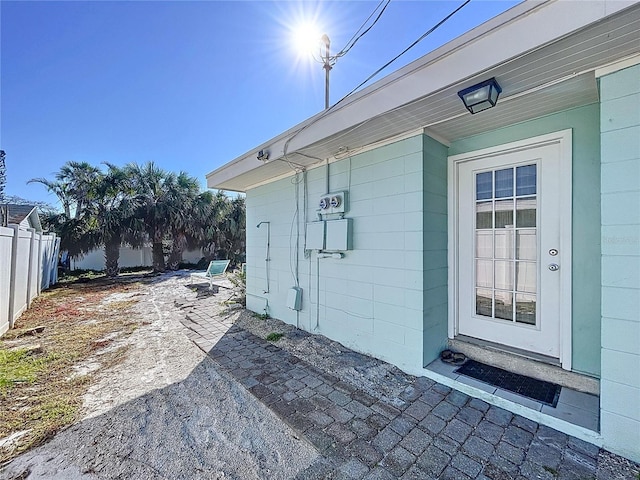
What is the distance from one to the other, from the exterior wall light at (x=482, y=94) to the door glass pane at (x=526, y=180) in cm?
95

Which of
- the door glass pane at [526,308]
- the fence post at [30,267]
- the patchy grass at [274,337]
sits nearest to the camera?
the door glass pane at [526,308]

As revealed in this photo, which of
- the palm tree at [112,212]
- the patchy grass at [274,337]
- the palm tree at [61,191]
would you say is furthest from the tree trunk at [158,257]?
the patchy grass at [274,337]

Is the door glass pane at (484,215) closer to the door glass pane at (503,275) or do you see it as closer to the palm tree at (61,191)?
the door glass pane at (503,275)

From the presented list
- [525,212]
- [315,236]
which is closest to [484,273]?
[525,212]

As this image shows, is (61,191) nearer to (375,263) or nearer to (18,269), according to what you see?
(18,269)

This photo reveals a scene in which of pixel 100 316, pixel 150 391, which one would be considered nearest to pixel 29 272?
pixel 100 316

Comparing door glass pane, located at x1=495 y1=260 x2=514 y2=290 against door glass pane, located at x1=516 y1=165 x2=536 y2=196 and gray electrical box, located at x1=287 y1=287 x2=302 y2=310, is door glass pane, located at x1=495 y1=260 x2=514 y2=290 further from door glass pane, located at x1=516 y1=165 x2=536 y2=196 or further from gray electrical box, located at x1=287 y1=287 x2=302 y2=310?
gray electrical box, located at x1=287 y1=287 x2=302 y2=310

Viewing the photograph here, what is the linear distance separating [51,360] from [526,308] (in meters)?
5.34

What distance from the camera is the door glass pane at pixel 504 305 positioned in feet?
8.83

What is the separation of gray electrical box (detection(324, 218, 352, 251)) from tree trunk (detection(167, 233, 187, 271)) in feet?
36.9

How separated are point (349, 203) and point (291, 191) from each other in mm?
1348

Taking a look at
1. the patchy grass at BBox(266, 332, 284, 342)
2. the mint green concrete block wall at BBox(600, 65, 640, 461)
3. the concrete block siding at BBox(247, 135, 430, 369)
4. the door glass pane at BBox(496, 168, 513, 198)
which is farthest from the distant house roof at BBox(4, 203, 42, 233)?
the mint green concrete block wall at BBox(600, 65, 640, 461)

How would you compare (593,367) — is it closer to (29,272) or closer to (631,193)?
(631,193)

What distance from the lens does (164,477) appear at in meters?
1.57
